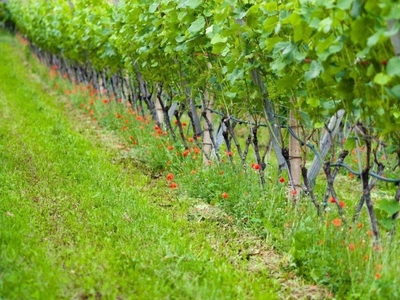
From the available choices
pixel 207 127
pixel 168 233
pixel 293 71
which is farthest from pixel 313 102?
pixel 207 127

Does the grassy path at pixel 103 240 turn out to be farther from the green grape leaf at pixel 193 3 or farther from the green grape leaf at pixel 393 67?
the green grape leaf at pixel 193 3

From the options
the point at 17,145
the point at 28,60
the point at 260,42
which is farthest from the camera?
the point at 28,60

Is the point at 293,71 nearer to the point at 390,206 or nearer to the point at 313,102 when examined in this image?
the point at 313,102

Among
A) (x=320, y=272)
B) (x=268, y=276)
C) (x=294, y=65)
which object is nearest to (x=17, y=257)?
(x=268, y=276)

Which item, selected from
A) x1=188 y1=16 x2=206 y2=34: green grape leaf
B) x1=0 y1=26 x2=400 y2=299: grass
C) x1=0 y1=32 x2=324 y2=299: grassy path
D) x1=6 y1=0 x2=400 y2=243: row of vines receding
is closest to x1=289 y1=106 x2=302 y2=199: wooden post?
x1=6 y1=0 x2=400 y2=243: row of vines receding

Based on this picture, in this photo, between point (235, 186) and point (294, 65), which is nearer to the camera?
point (294, 65)

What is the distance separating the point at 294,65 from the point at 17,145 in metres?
4.30

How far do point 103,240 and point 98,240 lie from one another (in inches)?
1.9

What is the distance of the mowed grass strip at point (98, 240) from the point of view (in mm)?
3441

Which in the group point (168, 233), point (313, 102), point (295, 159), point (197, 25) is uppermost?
point (197, 25)

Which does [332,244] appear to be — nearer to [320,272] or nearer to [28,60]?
[320,272]

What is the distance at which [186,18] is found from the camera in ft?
17.1

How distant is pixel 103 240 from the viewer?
4180 millimetres

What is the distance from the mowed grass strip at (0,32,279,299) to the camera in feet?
11.3
